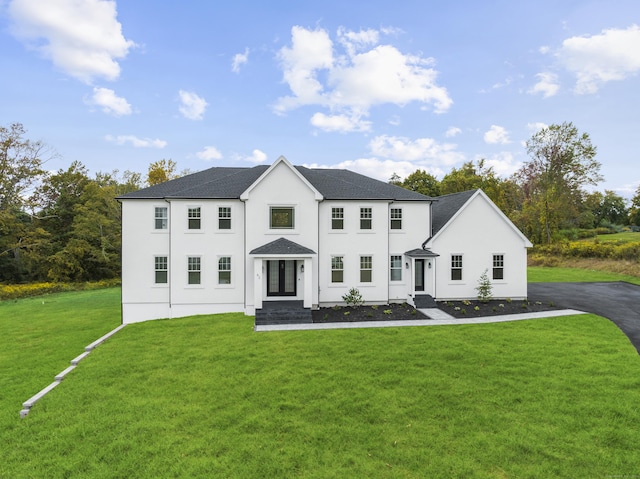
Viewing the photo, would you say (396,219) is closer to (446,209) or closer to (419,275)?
(419,275)

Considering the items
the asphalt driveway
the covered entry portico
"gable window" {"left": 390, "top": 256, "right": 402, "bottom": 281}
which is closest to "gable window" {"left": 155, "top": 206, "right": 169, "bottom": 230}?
the covered entry portico

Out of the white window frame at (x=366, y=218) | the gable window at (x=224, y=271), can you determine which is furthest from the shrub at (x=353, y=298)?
the gable window at (x=224, y=271)

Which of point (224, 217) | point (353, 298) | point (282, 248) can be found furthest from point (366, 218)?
point (224, 217)

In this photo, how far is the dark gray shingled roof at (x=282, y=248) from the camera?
1731cm

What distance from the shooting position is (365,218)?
1944cm

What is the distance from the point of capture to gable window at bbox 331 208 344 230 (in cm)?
1930

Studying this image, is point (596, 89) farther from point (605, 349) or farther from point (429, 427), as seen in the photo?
point (429, 427)

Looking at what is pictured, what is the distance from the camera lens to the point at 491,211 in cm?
2008

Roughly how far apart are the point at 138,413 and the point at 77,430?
1.28 metres

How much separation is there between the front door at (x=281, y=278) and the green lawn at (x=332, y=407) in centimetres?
523

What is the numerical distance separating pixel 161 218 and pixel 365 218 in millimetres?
12196

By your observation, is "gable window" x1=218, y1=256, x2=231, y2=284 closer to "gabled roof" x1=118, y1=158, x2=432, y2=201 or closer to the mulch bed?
"gabled roof" x1=118, y1=158, x2=432, y2=201

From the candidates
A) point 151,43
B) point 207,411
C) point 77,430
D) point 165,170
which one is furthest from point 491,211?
point 165,170

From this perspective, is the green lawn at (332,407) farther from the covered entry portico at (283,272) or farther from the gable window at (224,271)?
the gable window at (224,271)
